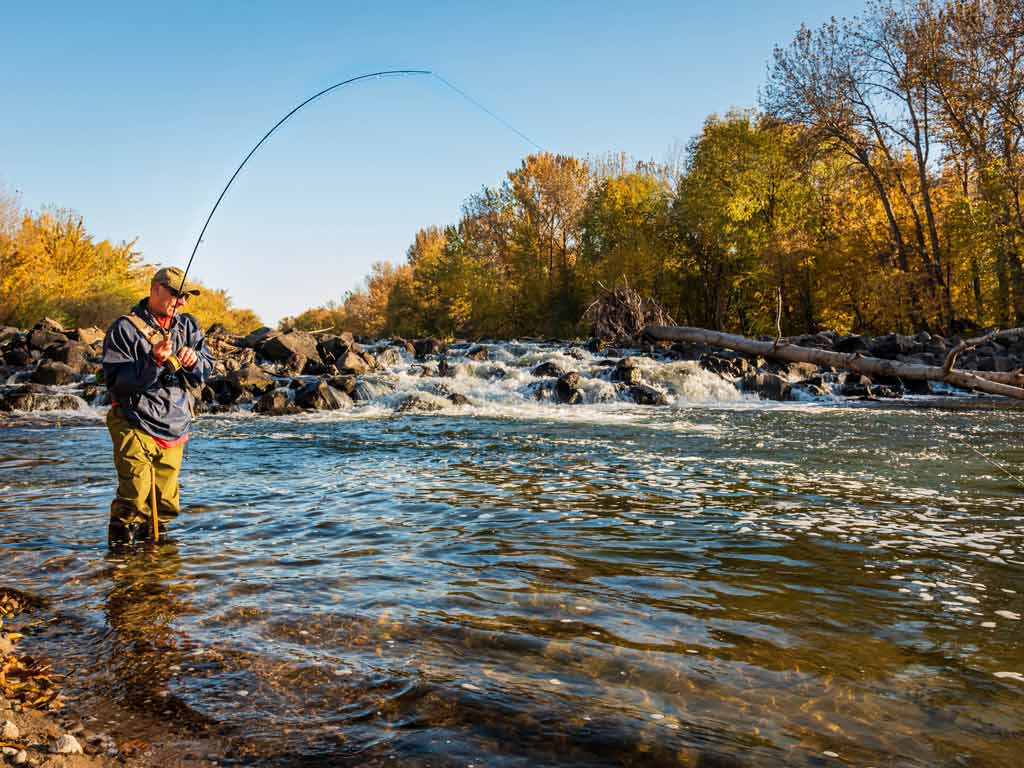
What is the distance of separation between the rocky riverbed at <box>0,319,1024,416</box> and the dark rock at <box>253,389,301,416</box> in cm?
3

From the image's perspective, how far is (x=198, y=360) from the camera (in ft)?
18.3

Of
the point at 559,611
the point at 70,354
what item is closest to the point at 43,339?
the point at 70,354

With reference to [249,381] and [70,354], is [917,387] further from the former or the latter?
[70,354]

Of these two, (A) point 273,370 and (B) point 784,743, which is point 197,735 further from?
(A) point 273,370

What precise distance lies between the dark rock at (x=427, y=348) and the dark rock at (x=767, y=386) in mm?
11952

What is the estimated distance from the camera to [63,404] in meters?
18.4

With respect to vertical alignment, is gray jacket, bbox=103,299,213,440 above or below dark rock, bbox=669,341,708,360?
below

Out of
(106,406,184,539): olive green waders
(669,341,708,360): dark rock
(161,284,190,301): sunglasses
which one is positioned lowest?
(106,406,184,539): olive green waders

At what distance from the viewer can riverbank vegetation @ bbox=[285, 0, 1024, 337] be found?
29.0 m

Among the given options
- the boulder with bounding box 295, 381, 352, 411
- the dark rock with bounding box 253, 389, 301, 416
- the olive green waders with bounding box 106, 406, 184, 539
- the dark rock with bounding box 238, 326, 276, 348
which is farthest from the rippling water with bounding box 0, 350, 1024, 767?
the dark rock with bounding box 238, 326, 276, 348

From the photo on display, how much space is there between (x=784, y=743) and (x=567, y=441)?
10250mm

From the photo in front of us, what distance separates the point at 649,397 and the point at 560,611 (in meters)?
16.4

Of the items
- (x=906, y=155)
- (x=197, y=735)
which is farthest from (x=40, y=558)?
(x=906, y=155)

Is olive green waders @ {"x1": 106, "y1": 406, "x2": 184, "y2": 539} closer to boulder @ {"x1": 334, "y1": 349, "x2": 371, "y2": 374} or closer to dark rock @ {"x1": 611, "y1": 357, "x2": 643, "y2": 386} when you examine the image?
dark rock @ {"x1": 611, "y1": 357, "x2": 643, "y2": 386}
